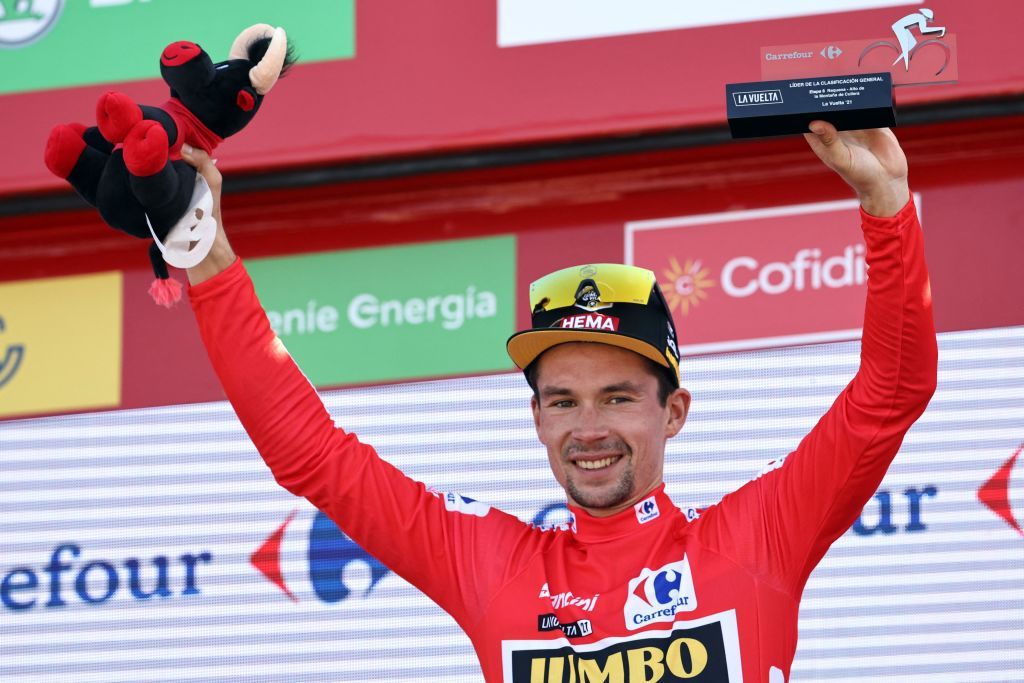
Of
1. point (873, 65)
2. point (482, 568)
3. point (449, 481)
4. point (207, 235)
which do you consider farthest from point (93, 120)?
point (873, 65)

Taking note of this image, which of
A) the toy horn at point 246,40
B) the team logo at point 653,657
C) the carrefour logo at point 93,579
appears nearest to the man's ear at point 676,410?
the team logo at point 653,657

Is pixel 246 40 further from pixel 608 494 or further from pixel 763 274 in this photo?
pixel 763 274

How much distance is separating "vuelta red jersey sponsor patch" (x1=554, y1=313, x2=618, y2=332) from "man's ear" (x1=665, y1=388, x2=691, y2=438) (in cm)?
17

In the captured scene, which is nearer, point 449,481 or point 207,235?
point 207,235

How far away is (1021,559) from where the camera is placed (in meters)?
3.44

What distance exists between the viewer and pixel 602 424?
270 centimetres

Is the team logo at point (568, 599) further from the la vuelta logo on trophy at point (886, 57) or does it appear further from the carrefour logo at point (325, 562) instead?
the carrefour logo at point (325, 562)

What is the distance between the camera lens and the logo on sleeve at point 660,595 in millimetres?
2564

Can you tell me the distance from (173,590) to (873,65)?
80.0 inches

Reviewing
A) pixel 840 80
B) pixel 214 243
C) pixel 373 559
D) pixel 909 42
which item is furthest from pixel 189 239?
pixel 373 559

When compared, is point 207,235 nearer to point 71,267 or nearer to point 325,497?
point 325,497

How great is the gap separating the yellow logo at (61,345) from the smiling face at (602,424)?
158 centimetres

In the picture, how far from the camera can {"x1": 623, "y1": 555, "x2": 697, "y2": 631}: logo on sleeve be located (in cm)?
256

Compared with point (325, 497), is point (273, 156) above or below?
above
